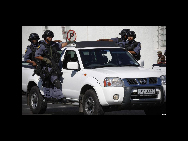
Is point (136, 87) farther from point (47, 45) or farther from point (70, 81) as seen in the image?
point (47, 45)

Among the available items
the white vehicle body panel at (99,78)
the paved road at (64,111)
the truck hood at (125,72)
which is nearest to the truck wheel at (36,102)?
the paved road at (64,111)

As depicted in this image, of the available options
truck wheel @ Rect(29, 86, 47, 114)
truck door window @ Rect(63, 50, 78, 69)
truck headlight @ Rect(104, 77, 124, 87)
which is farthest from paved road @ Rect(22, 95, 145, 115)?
truck headlight @ Rect(104, 77, 124, 87)

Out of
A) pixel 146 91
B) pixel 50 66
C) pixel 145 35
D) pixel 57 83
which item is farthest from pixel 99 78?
pixel 145 35

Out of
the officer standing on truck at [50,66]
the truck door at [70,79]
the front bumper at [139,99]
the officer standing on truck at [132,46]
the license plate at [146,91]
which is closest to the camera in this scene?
the front bumper at [139,99]

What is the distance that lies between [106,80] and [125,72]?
1.64ft

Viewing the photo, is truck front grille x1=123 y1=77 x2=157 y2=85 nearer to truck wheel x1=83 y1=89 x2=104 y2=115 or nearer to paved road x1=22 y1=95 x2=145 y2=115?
truck wheel x1=83 y1=89 x2=104 y2=115

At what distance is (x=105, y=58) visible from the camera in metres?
12.6

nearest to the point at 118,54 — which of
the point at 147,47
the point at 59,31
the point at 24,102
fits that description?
the point at 24,102

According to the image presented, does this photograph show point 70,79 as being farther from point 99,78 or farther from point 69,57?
point 99,78

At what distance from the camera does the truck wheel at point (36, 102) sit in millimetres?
13773

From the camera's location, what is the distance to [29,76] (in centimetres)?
1444

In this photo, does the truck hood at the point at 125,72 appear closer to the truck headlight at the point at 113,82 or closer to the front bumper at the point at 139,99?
the truck headlight at the point at 113,82

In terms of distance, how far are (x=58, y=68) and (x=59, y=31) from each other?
68.0 ft

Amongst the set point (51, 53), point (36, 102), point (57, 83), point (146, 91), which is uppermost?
point (51, 53)
